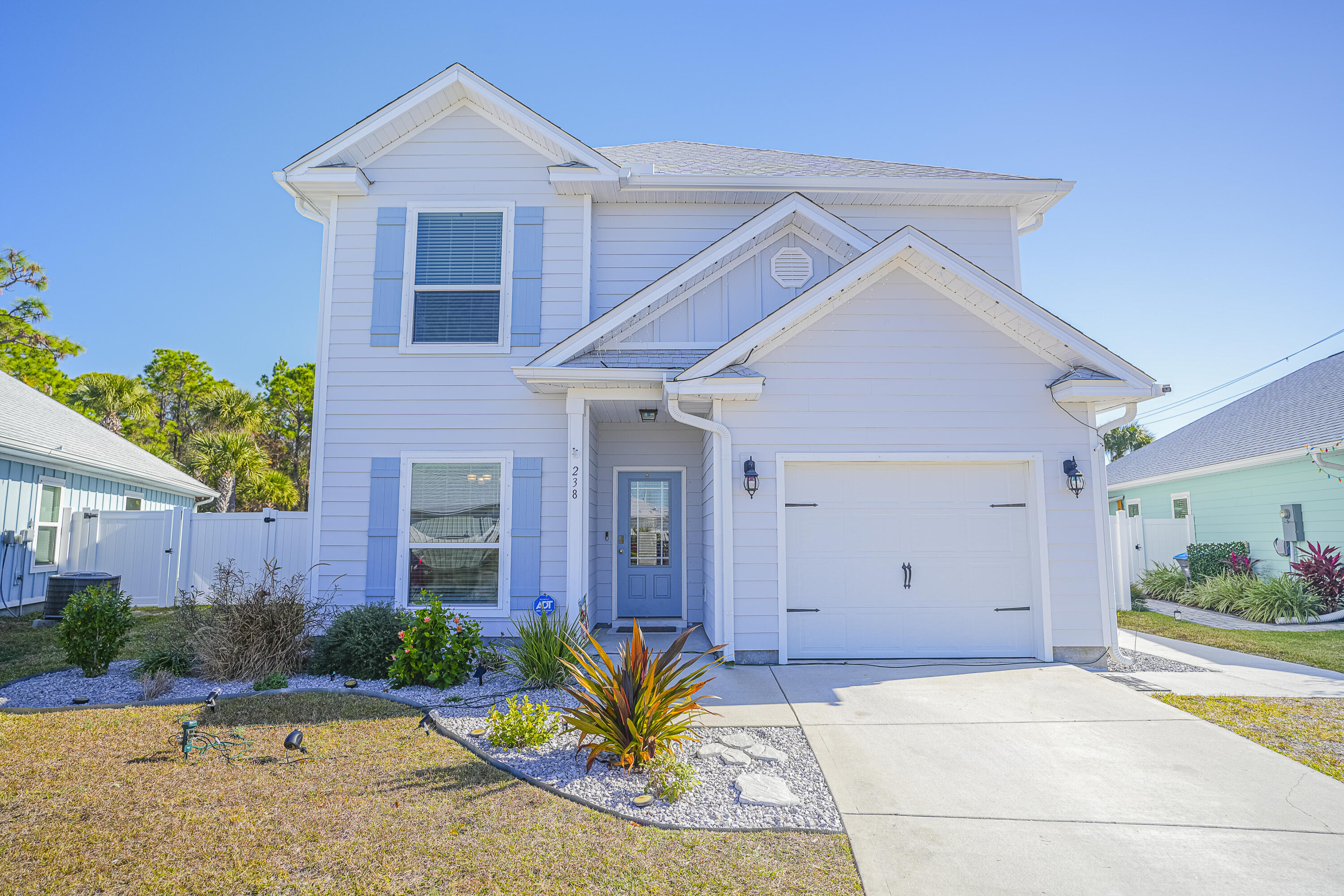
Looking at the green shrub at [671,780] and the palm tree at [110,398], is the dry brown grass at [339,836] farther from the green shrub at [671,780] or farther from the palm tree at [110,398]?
the palm tree at [110,398]

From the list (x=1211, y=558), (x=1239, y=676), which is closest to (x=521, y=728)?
(x=1239, y=676)

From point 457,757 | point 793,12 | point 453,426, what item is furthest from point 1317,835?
point 793,12

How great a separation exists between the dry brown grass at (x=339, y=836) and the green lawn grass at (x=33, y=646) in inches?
128

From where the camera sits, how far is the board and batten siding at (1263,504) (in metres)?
12.1

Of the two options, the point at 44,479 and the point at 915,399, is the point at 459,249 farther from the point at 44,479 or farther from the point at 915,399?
the point at 44,479

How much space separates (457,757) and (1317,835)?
15.8 feet

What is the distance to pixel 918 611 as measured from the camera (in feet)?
24.1

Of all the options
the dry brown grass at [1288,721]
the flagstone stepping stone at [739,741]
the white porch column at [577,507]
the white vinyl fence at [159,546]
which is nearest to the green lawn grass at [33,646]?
the white vinyl fence at [159,546]

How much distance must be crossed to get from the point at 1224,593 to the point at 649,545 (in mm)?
10715

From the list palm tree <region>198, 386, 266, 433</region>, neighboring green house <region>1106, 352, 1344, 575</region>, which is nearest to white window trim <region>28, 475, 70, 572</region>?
palm tree <region>198, 386, 266, 433</region>

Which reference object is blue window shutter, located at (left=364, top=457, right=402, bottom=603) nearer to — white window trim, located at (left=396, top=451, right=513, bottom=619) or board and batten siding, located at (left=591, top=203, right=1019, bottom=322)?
white window trim, located at (left=396, top=451, right=513, bottom=619)

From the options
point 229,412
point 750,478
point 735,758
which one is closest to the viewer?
point 735,758

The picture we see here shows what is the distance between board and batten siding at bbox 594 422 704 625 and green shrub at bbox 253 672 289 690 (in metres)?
4.22

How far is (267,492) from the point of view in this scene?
25094 mm
